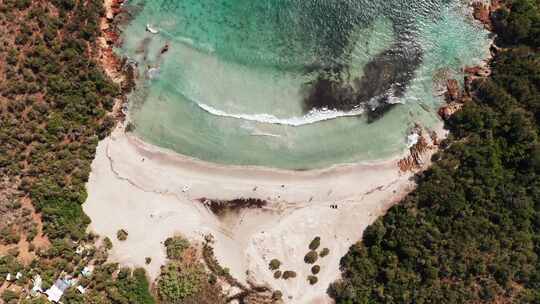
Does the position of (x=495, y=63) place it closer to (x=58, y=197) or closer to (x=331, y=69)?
(x=331, y=69)

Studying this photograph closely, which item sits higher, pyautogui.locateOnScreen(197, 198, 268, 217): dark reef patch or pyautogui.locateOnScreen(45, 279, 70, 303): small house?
pyautogui.locateOnScreen(197, 198, 268, 217): dark reef patch

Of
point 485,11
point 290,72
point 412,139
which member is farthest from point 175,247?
point 485,11

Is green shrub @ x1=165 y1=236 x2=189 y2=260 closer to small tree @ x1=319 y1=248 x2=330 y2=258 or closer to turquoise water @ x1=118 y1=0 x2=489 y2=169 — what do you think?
turquoise water @ x1=118 y1=0 x2=489 y2=169

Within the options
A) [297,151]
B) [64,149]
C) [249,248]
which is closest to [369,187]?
[297,151]

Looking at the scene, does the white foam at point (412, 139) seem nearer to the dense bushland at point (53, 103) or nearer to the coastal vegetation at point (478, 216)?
the coastal vegetation at point (478, 216)

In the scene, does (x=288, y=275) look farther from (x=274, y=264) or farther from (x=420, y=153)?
(x=420, y=153)

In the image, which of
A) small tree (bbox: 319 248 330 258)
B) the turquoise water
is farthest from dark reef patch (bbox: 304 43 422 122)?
small tree (bbox: 319 248 330 258)

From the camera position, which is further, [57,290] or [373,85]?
[373,85]
